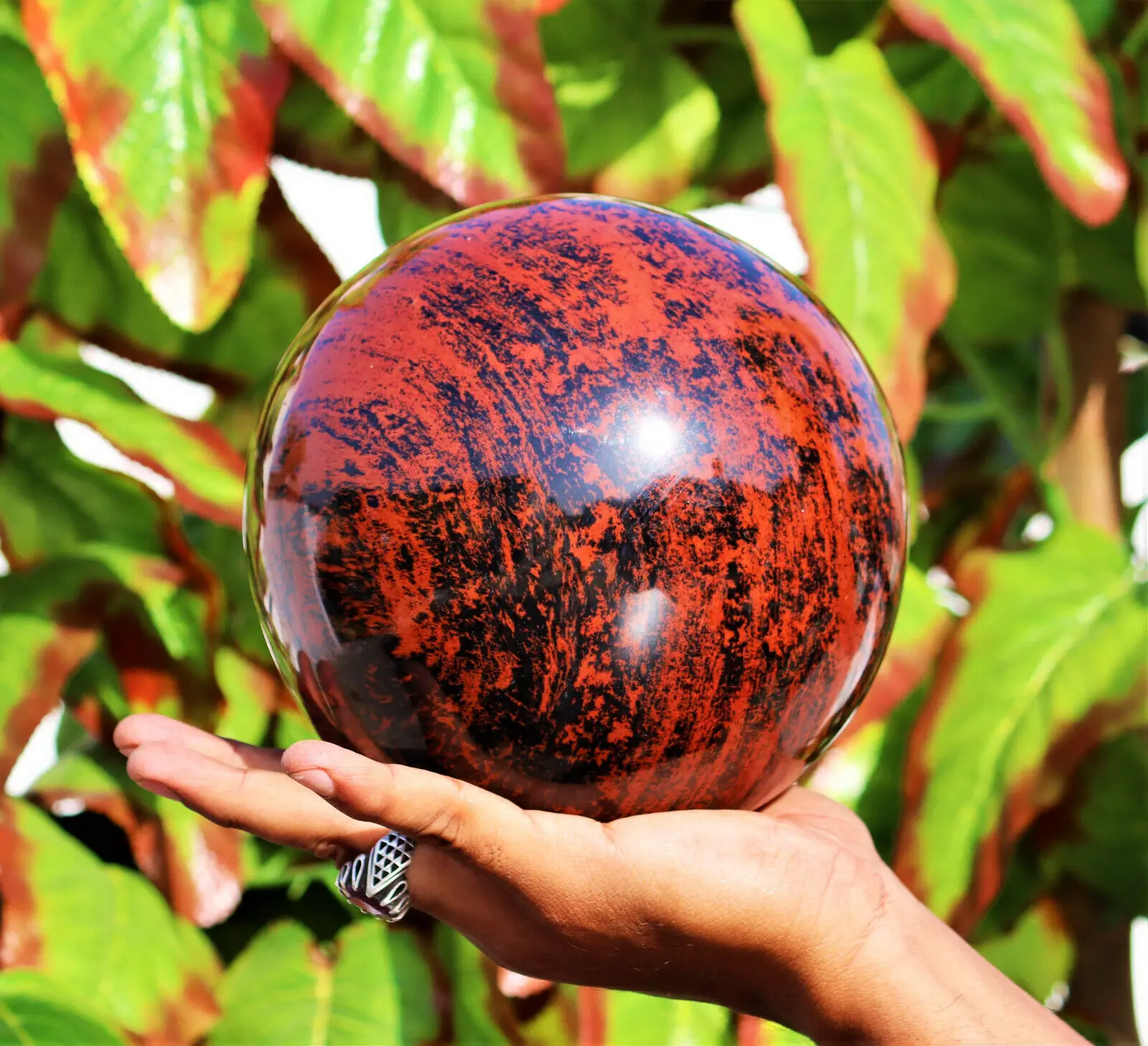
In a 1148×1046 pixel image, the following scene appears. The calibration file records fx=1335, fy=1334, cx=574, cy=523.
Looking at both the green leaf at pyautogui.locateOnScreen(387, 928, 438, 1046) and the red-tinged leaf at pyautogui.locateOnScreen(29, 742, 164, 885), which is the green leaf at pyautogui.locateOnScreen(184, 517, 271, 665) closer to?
the red-tinged leaf at pyautogui.locateOnScreen(29, 742, 164, 885)

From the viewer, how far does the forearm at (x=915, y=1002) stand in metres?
0.67

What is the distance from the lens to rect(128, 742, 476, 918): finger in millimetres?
611

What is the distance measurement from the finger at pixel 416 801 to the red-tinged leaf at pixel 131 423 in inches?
19.5

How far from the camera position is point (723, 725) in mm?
608

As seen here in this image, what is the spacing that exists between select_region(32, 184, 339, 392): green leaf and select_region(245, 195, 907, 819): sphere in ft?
2.00

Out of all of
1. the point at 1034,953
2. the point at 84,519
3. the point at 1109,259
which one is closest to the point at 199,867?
the point at 84,519

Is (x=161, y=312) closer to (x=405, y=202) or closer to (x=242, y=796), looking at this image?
(x=405, y=202)

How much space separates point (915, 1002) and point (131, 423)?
71cm

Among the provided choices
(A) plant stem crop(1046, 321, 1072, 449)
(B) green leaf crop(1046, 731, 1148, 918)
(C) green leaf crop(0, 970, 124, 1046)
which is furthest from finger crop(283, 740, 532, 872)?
(A) plant stem crop(1046, 321, 1072, 449)

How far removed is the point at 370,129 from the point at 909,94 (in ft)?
1.88

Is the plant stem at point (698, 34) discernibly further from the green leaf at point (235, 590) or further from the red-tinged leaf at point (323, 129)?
the green leaf at point (235, 590)

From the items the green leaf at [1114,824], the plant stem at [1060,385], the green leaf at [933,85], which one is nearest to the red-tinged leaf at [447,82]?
the green leaf at [933,85]

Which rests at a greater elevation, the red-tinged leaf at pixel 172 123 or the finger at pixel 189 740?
the red-tinged leaf at pixel 172 123

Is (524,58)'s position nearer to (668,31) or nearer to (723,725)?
(668,31)
